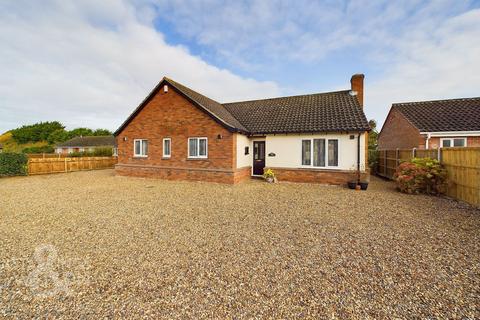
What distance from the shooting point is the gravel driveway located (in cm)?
256

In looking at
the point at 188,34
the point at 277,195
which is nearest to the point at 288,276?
the point at 277,195

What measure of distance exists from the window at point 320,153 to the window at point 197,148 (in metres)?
6.11

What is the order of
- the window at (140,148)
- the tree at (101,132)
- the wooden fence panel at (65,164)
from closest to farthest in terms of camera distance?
the window at (140,148)
the wooden fence panel at (65,164)
the tree at (101,132)

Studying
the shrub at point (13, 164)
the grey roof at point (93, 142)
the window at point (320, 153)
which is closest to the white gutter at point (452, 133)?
the window at point (320, 153)

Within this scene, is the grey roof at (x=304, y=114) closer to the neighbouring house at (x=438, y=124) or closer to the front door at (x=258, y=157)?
the front door at (x=258, y=157)

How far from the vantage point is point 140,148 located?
1445 centimetres

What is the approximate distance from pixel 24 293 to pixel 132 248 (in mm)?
1562

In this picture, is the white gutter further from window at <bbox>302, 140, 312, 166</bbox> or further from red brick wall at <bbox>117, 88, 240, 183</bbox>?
red brick wall at <bbox>117, 88, 240, 183</bbox>

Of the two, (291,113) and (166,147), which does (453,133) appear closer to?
(291,113)

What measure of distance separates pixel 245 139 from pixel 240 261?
10348mm

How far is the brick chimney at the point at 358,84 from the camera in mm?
14359

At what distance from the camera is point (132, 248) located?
4152 millimetres

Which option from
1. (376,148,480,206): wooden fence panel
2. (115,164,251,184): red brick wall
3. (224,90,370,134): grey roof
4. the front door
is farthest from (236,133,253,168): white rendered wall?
(376,148,480,206): wooden fence panel

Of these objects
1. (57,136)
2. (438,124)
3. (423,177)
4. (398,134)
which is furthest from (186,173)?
(57,136)
